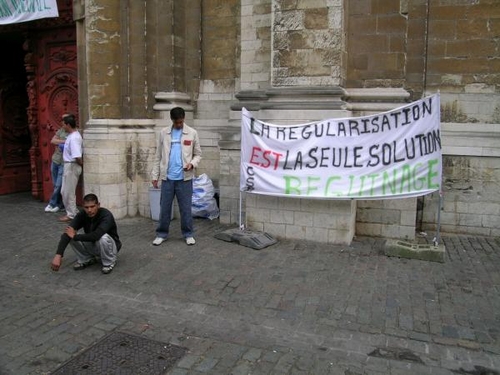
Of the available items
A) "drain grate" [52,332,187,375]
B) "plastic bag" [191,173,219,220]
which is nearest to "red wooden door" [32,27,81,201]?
"plastic bag" [191,173,219,220]

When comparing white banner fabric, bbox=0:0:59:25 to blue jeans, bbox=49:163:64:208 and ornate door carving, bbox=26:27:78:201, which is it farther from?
blue jeans, bbox=49:163:64:208

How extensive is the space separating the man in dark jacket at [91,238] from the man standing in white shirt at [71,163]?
2.67 metres

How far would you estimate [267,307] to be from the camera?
15.0ft

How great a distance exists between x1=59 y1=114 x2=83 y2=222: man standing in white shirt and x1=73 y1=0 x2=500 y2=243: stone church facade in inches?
6.3

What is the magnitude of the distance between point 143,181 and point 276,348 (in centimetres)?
526

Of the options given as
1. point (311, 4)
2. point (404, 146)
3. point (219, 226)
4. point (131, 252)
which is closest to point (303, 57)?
point (311, 4)

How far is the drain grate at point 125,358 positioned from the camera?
351cm

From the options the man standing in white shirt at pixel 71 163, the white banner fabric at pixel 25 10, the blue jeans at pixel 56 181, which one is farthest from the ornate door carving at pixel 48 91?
the man standing in white shirt at pixel 71 163

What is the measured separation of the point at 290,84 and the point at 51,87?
5374 mm

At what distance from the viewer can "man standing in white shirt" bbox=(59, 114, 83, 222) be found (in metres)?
8.04

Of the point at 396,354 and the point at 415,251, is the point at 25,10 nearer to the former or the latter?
the point at 415,251

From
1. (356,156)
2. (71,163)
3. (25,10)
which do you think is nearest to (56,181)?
(71,163)

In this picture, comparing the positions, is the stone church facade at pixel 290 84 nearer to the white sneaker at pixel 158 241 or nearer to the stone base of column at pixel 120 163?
the stone base of column at pixel 120 163

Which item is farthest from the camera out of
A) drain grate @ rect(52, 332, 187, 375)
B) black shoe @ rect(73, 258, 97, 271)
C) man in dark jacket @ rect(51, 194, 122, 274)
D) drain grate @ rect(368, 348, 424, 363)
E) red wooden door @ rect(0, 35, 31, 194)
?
red wooden door @ rect(0, 35, 31, 194)
